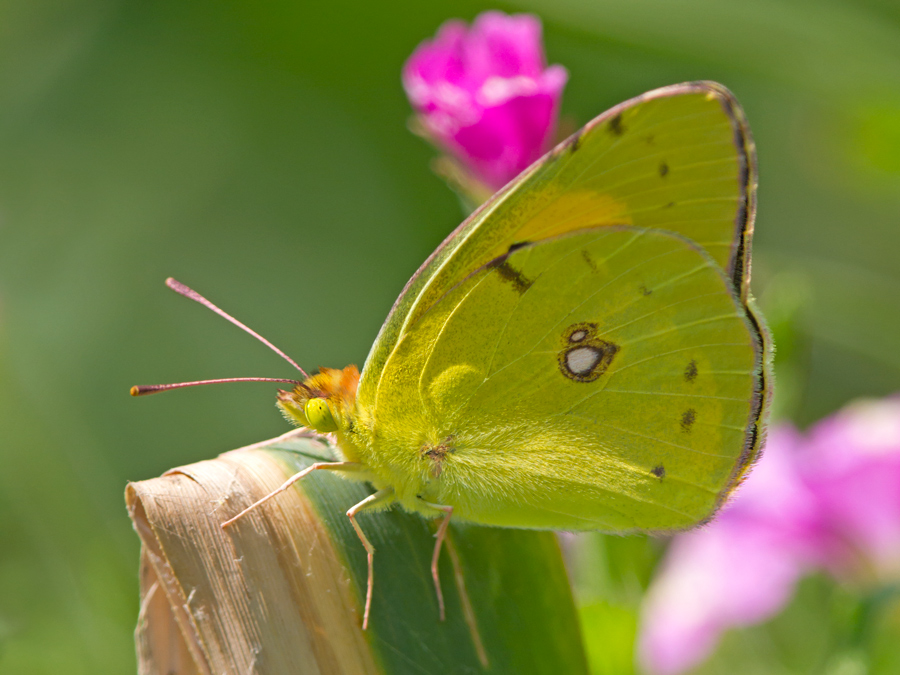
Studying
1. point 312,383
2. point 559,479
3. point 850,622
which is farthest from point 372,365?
point 850,622

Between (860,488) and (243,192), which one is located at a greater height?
(243,192)

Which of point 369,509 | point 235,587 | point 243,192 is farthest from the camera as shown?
point 243,192

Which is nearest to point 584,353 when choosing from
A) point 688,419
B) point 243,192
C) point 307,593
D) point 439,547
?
point 688,419

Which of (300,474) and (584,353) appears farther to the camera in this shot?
(584,353)

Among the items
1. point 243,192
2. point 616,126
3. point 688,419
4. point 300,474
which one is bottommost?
point 688,419

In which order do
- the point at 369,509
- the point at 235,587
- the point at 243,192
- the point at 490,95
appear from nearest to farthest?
the point at 235,587 < the point at 369,509 < the point at 490,95 < the point at 243,192

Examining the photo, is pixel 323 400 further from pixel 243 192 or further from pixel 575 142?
pixel 243 192
